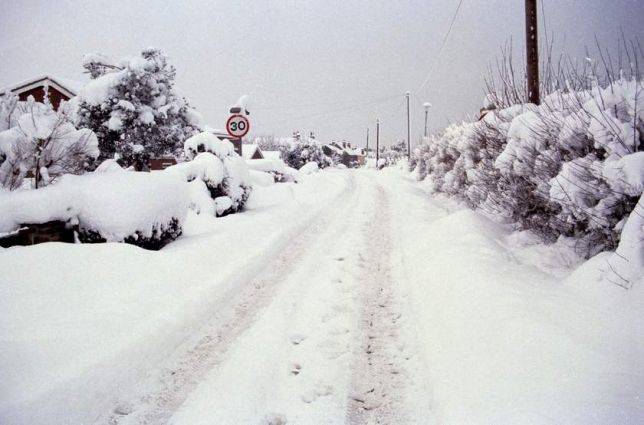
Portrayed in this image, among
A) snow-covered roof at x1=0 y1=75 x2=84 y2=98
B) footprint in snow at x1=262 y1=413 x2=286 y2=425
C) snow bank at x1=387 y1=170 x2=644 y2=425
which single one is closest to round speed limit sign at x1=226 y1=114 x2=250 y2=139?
snow bank at x1=387 y1=170 x2=644 y2=425

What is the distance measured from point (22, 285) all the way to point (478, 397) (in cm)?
431

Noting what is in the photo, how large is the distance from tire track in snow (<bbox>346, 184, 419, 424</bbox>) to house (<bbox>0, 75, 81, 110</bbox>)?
26.2 metres

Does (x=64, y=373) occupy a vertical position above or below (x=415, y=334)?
above

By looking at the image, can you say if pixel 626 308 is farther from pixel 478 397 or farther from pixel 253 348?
pixel 253 348

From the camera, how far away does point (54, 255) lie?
4168 millimetres

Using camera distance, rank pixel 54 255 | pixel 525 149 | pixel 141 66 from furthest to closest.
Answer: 1. pixel 141 66
2. pixel 525 149
3. pixel 54 255

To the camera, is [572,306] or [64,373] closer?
[64,373]

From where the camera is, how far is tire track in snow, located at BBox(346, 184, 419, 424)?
245cm

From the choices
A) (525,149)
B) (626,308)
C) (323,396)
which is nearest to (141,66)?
(525,149)

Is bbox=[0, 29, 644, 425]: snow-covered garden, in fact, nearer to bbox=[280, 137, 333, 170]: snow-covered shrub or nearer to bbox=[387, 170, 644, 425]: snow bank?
bbox=[387, 170, 644, 425]: snow bank

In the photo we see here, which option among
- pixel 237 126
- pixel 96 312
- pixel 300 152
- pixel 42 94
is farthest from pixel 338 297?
pixel 300 152

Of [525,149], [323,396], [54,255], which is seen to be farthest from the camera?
[525,149]

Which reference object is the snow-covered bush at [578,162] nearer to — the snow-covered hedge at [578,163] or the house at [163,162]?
the snow-covered hedge at [578,163]

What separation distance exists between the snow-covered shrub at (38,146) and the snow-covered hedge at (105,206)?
56 centimetres
